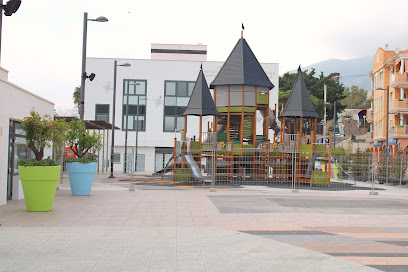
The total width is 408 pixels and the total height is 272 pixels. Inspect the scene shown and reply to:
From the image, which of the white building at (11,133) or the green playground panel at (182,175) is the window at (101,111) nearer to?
the green playground panel at (182,175)

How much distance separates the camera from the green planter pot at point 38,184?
13016mm

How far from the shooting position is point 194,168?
27.1 m

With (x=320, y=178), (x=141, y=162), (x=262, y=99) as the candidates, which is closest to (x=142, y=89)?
(x=141, y=162)

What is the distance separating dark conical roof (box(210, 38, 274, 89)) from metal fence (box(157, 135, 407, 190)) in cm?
384

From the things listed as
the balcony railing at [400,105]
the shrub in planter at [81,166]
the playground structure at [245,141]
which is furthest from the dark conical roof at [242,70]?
the balcony railing at [400,105]

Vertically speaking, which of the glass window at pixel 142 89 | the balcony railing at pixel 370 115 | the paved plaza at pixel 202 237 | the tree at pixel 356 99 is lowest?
the paved plaza at pixel 202 237

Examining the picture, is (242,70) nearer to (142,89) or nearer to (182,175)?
(182,175)

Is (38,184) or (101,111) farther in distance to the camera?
(101,111)

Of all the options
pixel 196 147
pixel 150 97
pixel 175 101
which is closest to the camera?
pixel 196 147

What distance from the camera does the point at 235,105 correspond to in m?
30.8

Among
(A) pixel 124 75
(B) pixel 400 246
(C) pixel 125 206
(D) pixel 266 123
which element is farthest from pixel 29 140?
(A) pixel 124 75

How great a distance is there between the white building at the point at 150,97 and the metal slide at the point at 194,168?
93.8 feet

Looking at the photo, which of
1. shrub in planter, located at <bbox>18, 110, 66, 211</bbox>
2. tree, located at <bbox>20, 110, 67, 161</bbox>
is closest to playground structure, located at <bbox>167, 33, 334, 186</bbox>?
tree, located at <bbox>20, 110, 67, 161</bbox>

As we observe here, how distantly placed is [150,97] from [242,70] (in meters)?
27.6
